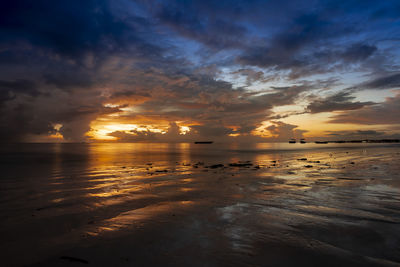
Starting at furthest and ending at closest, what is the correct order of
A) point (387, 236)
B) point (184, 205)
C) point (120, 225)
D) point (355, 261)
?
point (184, 205), point (120, 225), point (387, 236), point (355, 261)

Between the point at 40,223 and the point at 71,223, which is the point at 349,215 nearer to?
the point at 71,223

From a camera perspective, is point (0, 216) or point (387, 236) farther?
point (0, 216)

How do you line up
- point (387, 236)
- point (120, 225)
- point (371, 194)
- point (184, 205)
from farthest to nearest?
point (371, 194)
point (184, 205)
point (120, 225)
point (387, 236)

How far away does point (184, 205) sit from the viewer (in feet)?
35.6

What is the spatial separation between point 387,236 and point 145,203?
32.3 feet

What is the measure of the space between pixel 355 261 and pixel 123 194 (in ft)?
38.6

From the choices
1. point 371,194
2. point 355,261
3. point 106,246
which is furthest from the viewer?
point 371,194

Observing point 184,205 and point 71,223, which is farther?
point 184,205

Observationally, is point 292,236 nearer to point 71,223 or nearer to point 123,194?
point 71,223

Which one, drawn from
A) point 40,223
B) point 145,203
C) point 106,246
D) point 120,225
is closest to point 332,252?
point 106,246

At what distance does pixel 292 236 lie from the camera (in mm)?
6957

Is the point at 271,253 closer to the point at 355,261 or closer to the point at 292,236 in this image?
the point at 292,236

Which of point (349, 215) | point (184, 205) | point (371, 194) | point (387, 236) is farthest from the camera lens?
point (371, 194)

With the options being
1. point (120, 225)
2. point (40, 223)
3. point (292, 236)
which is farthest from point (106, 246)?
point (292, 236)
